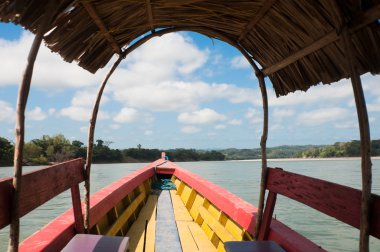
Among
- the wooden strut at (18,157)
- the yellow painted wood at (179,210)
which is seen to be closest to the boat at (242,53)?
the wooden strut at (18,157)

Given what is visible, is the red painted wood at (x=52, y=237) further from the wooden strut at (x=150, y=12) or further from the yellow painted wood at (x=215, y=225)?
the wooden strut at (x=150, y=12)

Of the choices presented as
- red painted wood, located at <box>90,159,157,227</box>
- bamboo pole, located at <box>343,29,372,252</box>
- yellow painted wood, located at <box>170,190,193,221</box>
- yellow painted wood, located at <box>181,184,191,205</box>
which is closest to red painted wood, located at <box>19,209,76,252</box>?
red painted wood, located at <box>90,159,157,227</box>

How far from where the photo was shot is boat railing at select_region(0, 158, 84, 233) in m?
1.62

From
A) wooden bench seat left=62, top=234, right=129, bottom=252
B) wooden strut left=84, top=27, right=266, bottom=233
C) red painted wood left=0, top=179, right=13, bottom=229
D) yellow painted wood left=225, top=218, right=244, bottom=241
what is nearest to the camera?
red painted wood left=0, top=179, right=13, bottom=229

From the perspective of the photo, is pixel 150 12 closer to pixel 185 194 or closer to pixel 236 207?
pixel 236 207

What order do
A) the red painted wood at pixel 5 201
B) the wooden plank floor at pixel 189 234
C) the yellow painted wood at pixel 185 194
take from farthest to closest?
the yellow painted wood at pixel 185 194 → the wooden plank floor at pixel 189 234 → the red painted wood at pixel 5 201

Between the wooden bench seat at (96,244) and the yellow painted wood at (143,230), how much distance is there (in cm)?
138

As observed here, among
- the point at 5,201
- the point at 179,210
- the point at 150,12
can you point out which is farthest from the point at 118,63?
the point at 179,210

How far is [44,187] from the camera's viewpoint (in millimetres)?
2104

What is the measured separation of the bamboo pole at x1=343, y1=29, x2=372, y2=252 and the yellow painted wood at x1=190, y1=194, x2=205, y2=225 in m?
3.58

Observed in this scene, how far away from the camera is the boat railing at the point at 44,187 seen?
63.6 inches

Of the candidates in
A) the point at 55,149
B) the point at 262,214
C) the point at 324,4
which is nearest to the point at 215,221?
the point at 262,214

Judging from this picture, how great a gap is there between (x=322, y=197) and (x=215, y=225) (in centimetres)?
217

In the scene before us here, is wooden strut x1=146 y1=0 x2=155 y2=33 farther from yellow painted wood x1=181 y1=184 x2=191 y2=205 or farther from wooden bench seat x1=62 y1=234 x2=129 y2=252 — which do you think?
yellow painted wood x1=181 y1=184 x2=191 y2=205
